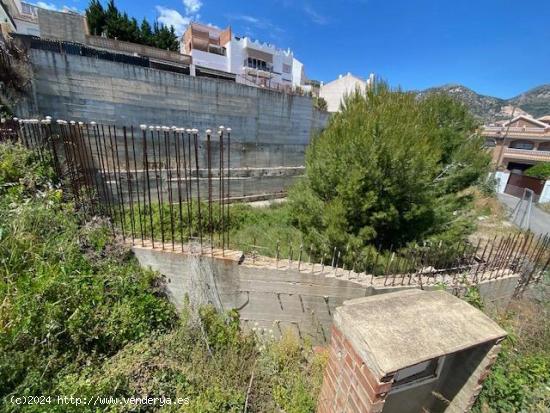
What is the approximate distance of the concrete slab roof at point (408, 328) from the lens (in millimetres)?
1615

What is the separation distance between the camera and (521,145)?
25938mm

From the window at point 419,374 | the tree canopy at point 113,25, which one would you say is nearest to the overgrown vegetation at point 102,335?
the window at point 419,374

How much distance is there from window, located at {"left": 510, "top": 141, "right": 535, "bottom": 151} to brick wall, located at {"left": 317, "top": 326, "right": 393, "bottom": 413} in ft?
115

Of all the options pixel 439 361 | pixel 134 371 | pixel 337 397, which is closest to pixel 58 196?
pixel 134 371

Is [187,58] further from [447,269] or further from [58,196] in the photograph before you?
[447,269]

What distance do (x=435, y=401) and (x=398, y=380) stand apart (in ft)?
2.57

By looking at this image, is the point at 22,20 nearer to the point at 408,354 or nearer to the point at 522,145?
the point at 408,354

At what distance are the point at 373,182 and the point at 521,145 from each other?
32946 mm

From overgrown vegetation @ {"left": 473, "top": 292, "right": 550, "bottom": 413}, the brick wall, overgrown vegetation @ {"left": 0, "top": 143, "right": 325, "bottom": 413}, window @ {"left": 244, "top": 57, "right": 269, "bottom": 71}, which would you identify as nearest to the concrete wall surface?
overgrown vegetation @ {"left": 0, "top": 143, "right": 325, "bottom": 413}

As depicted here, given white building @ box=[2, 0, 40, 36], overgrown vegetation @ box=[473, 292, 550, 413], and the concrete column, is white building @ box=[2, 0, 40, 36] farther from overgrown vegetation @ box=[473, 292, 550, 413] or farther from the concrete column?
the concrete column

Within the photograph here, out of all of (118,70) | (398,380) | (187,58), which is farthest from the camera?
(187,58)

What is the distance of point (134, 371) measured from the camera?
2.71m

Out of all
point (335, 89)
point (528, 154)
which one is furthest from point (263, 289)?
point (528, 154)

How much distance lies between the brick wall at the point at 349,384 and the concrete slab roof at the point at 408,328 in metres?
0.11
